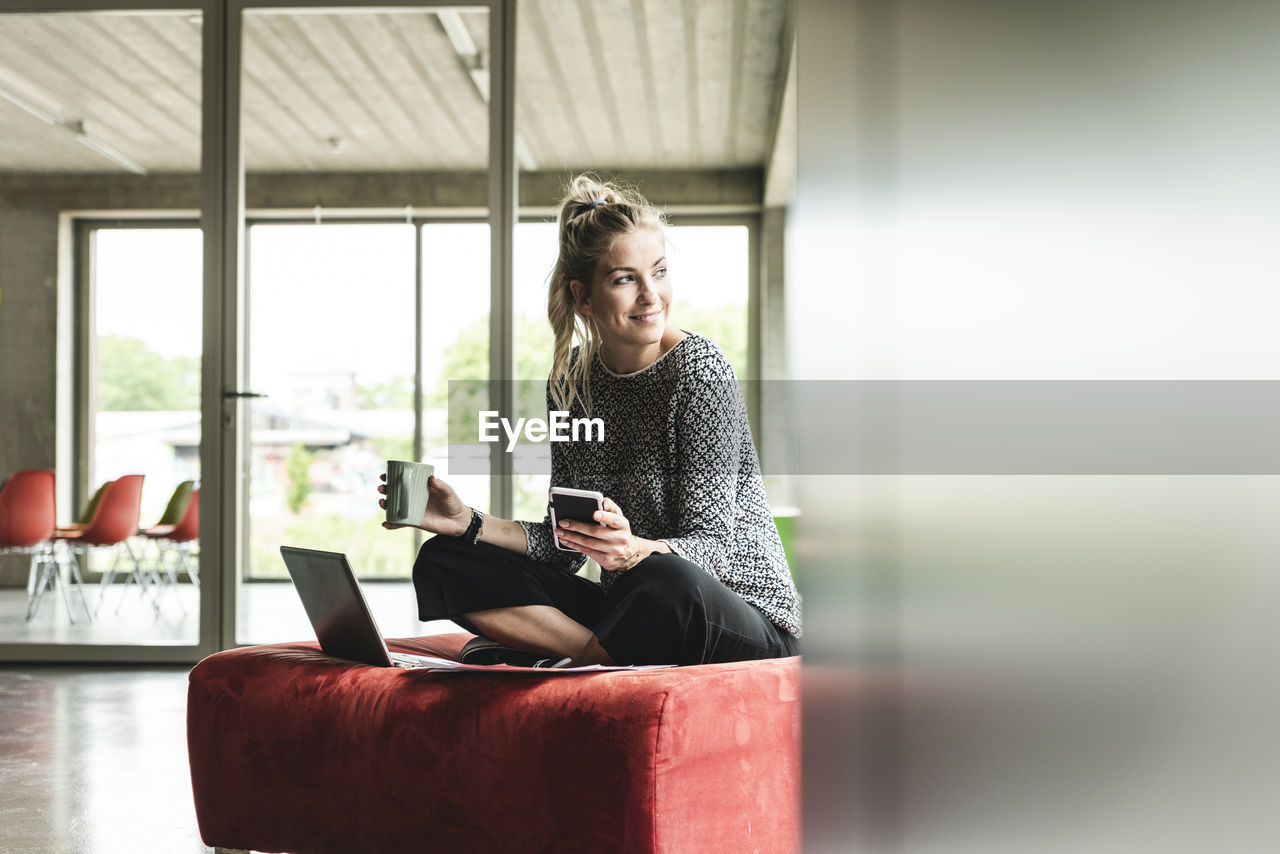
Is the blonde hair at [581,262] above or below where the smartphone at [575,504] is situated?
above

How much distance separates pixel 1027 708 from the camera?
0.43 feet

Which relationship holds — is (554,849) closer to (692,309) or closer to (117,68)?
(692,309)

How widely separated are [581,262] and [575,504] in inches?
28.4

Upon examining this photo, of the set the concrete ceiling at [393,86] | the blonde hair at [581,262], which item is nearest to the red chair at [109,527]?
the concrete ceiling at [393,86]

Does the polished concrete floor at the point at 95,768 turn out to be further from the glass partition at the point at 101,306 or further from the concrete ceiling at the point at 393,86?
the concrete ceiling at the point at 393,86

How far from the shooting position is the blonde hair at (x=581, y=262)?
2162 mm

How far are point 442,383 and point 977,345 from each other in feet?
13.5

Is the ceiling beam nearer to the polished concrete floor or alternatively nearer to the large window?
the large window

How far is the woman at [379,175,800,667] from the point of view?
66.5 inches

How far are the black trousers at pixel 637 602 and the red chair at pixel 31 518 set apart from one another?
10.7 ft

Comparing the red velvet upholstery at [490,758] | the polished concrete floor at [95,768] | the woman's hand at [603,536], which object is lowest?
the polished concrete floor at [95,768]

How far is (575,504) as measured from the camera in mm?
1663

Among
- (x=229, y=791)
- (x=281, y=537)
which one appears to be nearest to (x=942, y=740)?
(x=229, y=791)

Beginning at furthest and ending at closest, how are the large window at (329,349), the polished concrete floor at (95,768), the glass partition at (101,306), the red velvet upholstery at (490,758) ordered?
the glass partition at (101,306) < the large window at (329,349) < the polished concrete floor at (95,768) < the red velvet upholstery at (490,758)
